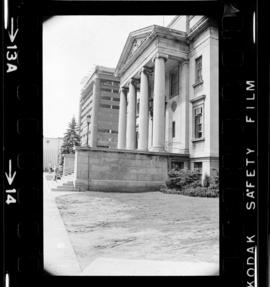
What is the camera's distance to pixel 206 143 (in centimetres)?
359

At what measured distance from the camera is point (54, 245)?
3.28 meters

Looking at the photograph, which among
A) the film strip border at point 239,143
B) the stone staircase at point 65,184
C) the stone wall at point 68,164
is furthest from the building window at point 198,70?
the stone staircase at point 65,184

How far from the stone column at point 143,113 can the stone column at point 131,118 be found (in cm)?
21

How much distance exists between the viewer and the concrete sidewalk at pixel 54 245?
3213 mm

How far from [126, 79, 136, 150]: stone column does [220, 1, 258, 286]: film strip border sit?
1.41 metres

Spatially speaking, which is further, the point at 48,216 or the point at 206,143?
the point at 206,143

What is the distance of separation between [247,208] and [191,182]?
2.75 feet

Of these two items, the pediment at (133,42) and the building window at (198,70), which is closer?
the pediment at (133,42)
